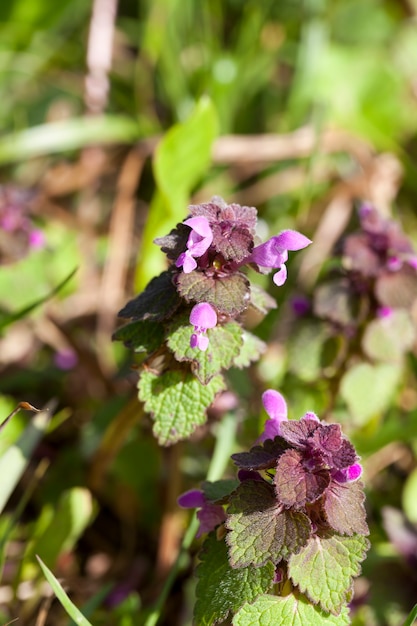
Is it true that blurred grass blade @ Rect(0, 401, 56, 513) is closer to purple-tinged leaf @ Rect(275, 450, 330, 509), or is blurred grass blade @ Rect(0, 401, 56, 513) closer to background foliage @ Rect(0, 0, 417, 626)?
background foliage @ Rect(0, 0, 417, 626)

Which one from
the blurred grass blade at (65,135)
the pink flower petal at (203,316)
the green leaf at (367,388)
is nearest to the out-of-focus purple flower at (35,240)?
the blurred grass blade at (65,135)

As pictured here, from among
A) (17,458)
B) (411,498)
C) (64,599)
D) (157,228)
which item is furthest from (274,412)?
(157,228)

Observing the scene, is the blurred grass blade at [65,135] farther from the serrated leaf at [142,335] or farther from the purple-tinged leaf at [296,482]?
the purple-tinged leaf at [296,482]

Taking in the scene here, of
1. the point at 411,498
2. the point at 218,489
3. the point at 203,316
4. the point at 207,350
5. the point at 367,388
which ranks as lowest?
the point at 411,498

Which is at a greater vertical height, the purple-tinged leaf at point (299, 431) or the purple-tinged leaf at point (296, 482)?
the purple-tinged leaf at point (299, 431)

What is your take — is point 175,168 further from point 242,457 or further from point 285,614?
point 285,614

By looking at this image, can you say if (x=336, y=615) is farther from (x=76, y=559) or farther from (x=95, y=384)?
(x=95, y=384)

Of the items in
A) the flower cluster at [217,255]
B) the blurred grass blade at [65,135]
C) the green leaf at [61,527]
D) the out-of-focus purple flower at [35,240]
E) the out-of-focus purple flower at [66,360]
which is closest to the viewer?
the flower cluster at [217,255]

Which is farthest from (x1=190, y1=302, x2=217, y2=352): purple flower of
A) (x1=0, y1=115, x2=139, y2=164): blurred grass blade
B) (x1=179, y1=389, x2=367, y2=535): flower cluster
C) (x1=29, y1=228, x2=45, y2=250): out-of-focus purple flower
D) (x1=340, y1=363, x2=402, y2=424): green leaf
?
(x1=0, y1=115, x2=139, y2=164): blurred grass blade
